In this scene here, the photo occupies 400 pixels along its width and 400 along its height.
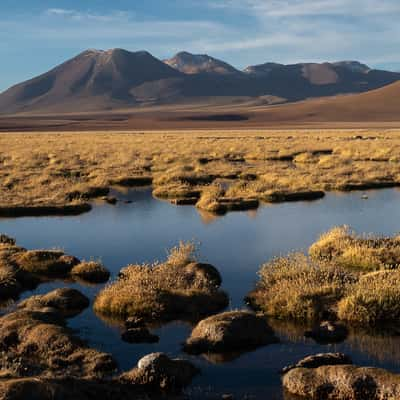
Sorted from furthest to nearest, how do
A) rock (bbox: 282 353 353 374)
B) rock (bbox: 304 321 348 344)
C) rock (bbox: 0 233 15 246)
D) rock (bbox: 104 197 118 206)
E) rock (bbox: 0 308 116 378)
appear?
rock (bbox: 104 197 118 206) < rock (bbox: 0 233 15 246) < rock (bbox: 304 321 348 344) < rock (bbox: 282 353 353 374) < rock (bbox: 0 308 116 378)

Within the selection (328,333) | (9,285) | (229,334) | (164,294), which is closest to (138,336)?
(229,334)

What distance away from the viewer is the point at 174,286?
1634 cm

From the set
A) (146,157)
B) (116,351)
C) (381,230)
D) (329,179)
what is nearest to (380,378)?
(116,351)

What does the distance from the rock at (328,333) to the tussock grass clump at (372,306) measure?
1.81ft

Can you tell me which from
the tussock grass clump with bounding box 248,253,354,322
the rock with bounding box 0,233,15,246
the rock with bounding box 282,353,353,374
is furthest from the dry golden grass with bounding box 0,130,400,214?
the rock with bounding box 282,353,353,374

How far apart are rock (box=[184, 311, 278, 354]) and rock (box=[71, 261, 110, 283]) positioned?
5704 mm

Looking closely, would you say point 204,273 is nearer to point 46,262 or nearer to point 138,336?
point 138,336

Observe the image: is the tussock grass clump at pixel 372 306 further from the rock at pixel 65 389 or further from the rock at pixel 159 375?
the rock at pixel 65 389

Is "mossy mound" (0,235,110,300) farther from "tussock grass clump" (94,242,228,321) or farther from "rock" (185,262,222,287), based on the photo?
"rock" (185,262,222,287)

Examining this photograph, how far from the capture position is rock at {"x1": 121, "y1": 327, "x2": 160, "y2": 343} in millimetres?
13258

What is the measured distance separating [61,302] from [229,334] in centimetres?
496

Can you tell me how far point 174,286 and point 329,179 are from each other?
2420 cm

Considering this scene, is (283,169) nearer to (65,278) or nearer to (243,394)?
(65,278)

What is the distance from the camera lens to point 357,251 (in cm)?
1909
